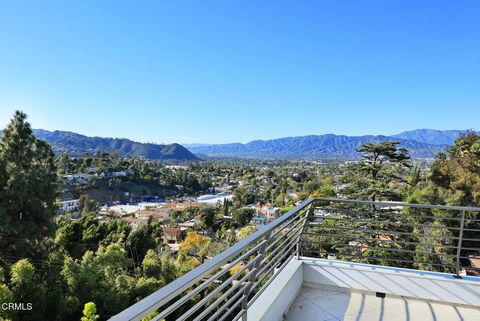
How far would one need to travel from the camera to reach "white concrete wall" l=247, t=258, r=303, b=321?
1843 millimetres

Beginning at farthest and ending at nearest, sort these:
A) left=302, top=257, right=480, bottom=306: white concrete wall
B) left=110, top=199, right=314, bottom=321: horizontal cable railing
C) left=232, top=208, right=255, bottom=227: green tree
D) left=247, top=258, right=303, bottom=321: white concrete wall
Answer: left=232, top=208, right=255, bottom=227: green tree → left=302, top=257, right=480, bottom=306: white concrete wall → left=247, top=258, right=303, bottom=321: white concrete wall → left=110, top=199, right=314, bottom=321: horizontal cable railing

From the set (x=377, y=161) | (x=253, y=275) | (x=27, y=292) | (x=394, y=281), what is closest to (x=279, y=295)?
(x=253, y=275)

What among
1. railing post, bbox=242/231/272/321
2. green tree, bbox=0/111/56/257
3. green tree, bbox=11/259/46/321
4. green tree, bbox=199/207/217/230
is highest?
railing post, bbox=242/231/272/321

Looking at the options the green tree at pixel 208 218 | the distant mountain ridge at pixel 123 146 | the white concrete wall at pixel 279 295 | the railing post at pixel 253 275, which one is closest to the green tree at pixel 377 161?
the white concrete wall at pixel 279 295

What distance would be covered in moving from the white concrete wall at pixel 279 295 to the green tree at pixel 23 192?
41.0ft

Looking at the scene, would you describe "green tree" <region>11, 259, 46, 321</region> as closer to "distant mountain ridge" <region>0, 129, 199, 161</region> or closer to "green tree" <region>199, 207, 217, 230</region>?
"green tree" <region>199, 207, 217, 230</region>

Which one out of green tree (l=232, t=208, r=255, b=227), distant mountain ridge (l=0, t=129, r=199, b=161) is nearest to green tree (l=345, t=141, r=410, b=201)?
green tree (l=232, t=208, r=255, b=227)

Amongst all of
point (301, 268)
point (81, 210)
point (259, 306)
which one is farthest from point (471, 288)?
point (81, 210)

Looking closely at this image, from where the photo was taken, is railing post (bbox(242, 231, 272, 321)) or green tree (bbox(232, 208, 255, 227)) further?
green tree (bbox(232, 208, 255, 227))

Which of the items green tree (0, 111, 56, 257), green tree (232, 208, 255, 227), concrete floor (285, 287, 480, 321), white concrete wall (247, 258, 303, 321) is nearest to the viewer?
white concrete wall (247, 258, 303, 321)

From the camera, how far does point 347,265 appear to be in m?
2.82

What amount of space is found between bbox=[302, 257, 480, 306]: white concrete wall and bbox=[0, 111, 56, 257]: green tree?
1258 centimetres

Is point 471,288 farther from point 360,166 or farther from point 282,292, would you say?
point 360,166

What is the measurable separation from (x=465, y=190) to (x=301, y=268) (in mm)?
14646
